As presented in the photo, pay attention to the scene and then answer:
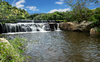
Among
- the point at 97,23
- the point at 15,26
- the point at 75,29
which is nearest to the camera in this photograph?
the point at 97,23

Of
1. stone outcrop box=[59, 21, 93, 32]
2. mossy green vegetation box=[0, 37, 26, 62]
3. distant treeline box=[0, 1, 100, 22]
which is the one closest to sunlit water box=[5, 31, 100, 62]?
mossy green vegetation box=[0, 37, 26, 62]

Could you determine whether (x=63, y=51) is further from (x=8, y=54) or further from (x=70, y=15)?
(x=70, y=15)

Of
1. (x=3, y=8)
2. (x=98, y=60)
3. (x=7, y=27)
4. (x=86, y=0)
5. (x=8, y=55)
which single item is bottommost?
(x=98, y=60)

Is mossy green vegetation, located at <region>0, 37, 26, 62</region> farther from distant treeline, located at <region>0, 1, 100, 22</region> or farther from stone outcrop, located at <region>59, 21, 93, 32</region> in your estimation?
stone outcrop, located at <region>59, 21, 93, 32</region>

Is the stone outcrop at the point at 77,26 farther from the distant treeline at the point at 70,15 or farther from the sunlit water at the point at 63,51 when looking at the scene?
the sunlit water at the point at 63,51

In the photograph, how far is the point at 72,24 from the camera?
18156 millimetres

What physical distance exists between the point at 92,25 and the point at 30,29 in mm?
11377

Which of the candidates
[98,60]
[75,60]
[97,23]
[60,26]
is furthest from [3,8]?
[60,26]

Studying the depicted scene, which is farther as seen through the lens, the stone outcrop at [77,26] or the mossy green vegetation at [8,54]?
the stone outcrop at [77,26]

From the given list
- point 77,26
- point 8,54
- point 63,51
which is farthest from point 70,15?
point 8,54

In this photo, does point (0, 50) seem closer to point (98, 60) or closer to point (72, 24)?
point (98, 60)

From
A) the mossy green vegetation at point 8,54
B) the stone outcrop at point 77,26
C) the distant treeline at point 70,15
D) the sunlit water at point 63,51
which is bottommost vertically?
the sunlit water at point 63,51

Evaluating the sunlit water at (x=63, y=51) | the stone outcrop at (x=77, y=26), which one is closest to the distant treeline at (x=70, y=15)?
the stone outcrop at (x=77, y=26)

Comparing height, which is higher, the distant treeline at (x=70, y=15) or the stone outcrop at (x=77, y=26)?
the distant treeline at (x=70, y=15)
